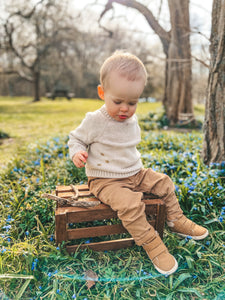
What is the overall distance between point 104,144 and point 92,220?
620mm

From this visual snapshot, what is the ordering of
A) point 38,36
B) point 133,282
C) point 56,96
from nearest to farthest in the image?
point 133,282
point 38,36
point 56,96

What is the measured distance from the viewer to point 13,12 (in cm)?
1470

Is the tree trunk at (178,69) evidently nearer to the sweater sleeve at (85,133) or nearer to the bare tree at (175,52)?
the bare tree at (175,52)

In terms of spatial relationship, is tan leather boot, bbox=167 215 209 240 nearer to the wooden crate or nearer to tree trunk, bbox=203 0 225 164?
the wooden crate

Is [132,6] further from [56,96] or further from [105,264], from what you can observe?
[56,96]

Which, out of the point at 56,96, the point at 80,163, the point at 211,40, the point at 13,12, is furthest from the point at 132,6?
the point at 56,96

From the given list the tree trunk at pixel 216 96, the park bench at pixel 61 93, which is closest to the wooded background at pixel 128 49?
the tree trunk at pixel 216 96

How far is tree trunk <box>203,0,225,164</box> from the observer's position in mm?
2766

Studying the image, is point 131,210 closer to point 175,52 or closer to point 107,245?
point 107,245

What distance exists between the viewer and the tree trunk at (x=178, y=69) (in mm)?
6051

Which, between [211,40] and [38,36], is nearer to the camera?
[211,40]

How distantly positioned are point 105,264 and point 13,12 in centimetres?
1650

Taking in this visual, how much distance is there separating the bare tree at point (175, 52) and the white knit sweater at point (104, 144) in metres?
4.00

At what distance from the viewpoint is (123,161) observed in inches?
84.4
